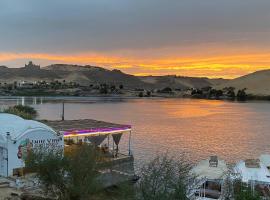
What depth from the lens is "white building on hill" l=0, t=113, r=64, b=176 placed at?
26516 millimetres

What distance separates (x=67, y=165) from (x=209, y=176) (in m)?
10.4

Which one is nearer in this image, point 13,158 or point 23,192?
point 23,192

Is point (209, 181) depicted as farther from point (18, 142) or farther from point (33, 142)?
point (18, 142)

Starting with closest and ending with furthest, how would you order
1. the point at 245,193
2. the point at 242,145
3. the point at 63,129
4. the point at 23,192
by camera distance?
the point at 245,193 < the point at 23,192 < the point at 63,129 < the point at 242,145

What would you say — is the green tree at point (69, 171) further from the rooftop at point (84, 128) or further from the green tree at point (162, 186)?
the rooftop at point (84, 128)

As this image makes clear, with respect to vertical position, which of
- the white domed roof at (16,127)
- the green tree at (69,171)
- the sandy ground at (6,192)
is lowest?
the sandy ground at (6,192)

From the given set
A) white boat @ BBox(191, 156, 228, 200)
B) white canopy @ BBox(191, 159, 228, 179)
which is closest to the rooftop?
white canopy @ BBox(191, 159, 228, 179)

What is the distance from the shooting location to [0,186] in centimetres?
2414

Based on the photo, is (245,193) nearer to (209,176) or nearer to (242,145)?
(209,176)

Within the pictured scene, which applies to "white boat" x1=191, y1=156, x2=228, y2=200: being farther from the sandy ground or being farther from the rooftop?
Answer: the sandy ground

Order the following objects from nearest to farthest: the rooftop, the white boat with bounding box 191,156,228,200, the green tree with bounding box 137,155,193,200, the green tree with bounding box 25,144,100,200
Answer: the green tree with bounding box 137,155,193,200 → the green tree with bounding box 25,144,100,200 → the white boat with bounding box 191,156,228,200 → the rooftop

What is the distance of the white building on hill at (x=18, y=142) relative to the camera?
2652cm

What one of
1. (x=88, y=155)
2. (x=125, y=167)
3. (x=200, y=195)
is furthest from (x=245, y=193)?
(x=125, y=167)

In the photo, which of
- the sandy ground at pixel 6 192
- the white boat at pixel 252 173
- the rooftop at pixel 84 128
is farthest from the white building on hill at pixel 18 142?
the white boat at pixel 252 173
